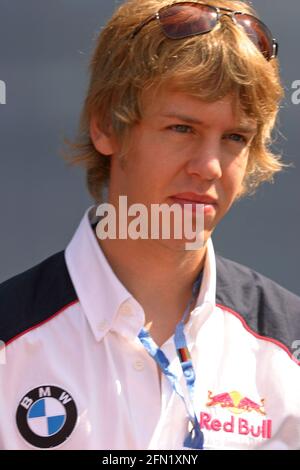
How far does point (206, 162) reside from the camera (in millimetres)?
1843

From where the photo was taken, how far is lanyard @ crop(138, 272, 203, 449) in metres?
1.82

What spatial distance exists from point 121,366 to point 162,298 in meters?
0.20

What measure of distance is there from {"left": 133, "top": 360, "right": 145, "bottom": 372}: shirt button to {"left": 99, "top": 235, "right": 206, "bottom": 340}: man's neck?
101mm

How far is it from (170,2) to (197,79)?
24 cm

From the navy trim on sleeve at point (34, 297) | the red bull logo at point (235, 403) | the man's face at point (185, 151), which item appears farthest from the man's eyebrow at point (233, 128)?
the red bull logo at point (235, 403)

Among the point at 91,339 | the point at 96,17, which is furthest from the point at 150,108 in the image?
the point at 96,17

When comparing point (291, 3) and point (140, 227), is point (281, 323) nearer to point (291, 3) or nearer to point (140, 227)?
point (140, 227)

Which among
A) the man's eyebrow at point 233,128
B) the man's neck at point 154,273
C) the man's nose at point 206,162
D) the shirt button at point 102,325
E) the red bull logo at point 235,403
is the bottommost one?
the red bull logo at point 235,403

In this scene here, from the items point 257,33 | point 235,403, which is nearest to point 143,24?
point 257,33

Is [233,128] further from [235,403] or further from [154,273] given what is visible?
[235,403]

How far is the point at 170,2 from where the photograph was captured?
1.96 meters

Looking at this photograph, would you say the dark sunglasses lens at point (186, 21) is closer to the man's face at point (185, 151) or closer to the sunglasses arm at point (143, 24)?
the sunglasses arm at point (143, 24)

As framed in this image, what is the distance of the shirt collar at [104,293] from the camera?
6.13ft

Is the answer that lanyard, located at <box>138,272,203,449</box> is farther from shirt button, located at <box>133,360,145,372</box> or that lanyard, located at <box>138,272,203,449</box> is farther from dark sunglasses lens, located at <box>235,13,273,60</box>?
dark sunglasses lens, located at <box>235,13,273,60</box>
